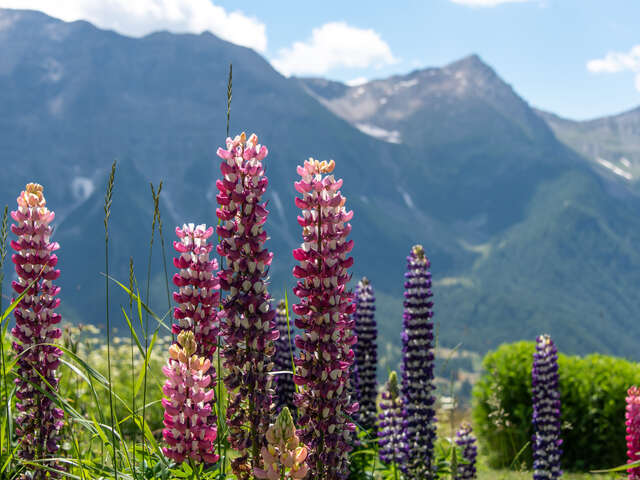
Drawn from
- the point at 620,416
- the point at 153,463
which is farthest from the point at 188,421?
the point at 620,416

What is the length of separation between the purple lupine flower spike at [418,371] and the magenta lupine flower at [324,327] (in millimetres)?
3552

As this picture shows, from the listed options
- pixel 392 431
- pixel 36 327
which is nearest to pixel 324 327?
pixel 36 327

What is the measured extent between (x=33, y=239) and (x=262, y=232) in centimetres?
185

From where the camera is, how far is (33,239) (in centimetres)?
414

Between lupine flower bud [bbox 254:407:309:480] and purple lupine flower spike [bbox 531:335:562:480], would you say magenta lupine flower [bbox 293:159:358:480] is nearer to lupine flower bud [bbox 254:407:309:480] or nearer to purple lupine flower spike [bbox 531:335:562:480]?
lupine flower bud [bbox 254:407:309:480]

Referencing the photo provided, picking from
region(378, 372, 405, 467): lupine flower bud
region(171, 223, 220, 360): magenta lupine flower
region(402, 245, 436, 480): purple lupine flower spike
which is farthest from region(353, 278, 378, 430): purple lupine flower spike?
region(171, 223, 220, 360): magenta lupine flower

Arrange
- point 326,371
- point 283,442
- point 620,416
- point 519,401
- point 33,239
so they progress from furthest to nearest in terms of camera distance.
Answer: point 519,401 → point 620,416 → point 33,239 → point 326,371 → point 283,442

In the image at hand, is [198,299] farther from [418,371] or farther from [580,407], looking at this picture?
[580,407]

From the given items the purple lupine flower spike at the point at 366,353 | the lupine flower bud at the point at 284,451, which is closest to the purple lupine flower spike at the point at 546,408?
the purple lupine flower spike at the point at 366,353

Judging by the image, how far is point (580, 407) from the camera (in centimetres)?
1334

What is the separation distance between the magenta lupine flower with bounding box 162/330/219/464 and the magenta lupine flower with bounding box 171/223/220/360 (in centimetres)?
60

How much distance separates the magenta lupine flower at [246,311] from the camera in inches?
130

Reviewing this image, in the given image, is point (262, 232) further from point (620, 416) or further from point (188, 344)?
point (620, 416)

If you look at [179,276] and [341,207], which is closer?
[341,207]
